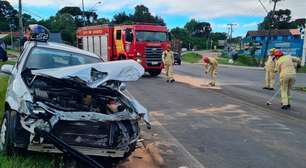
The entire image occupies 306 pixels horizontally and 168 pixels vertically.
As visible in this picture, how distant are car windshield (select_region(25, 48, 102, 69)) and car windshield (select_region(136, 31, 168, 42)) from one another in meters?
17.5

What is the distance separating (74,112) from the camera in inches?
259

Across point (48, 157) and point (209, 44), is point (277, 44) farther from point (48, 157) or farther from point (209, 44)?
point (209, 44)

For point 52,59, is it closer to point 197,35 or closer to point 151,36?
point 151,36

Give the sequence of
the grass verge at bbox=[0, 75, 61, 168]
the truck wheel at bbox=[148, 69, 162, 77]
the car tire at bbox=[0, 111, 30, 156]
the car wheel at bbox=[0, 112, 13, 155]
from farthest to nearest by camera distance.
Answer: the truck wheel at bbox=[148, 69, 162, 77] < the car wheel at bbox=[0, 112, 13, 155] < the car tire at bbox=[0, 111, 30, 156] < the grass verge at bbox=[0, 75, 61, 168]

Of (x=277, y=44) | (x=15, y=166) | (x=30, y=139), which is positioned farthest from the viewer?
(x=277, y=44)

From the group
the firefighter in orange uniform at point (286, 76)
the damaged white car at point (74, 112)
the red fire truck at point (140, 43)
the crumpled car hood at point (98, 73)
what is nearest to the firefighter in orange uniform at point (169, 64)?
the red fire truck at point (140, 43)

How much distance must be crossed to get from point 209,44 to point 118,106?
484ft

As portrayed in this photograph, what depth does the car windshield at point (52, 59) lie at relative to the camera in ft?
27.9

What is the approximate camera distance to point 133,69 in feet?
23.9

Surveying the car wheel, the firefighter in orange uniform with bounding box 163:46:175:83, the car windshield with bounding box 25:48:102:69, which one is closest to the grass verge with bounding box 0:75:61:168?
the car wheel

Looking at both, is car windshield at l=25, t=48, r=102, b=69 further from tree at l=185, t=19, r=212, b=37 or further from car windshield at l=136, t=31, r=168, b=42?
tree at l=185, t=19, r=212, b=37

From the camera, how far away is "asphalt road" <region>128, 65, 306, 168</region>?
26.5 ft

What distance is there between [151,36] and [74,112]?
2089cm

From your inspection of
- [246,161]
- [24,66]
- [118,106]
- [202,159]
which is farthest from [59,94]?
[246,161]
